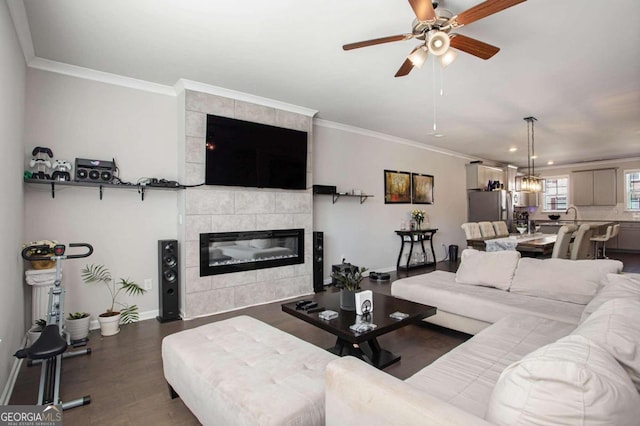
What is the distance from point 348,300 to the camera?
252 centimetres

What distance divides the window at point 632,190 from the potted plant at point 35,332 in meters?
12.4

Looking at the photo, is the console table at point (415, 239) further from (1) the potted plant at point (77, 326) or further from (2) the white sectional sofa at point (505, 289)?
(1) the potted plant at point (77, 326)

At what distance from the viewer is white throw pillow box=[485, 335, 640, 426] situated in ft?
2.55

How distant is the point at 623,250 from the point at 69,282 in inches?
476

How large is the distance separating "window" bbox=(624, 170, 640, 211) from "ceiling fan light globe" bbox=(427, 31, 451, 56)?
9.89 metres

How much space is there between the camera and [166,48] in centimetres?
283

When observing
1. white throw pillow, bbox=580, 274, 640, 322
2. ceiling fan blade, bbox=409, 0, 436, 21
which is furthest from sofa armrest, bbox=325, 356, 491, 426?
ceiling fan blade, bbox=409, 0, 436, 21

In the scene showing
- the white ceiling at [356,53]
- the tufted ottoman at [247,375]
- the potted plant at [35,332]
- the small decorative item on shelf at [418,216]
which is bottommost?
the potted plant at [35,332]

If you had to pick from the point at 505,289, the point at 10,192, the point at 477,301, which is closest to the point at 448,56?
the point at 477,301

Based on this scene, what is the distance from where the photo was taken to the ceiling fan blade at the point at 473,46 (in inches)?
88.2

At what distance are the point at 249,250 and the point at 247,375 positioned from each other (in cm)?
265

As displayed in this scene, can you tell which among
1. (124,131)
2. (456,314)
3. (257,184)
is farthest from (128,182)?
(456,314)

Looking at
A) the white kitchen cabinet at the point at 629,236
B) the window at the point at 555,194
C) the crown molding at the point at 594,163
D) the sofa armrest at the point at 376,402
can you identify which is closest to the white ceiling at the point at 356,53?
the sofa armrest at the point at 376,402

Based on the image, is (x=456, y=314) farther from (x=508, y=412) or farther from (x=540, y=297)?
(x=508, y=412)
